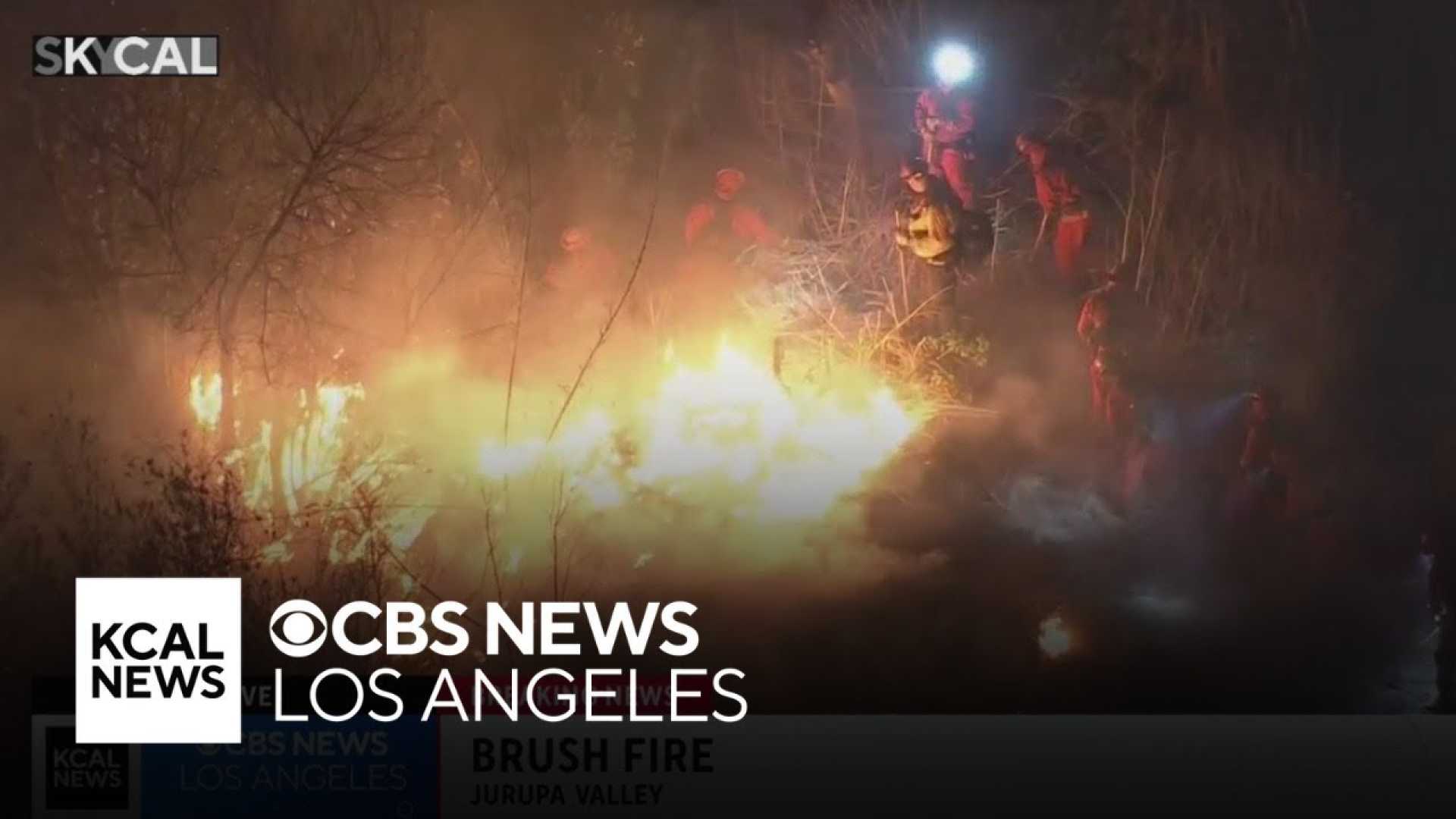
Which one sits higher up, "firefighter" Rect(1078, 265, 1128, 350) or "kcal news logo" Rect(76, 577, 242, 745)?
"firefighter" Rect(1078, 265, 1128, 350)

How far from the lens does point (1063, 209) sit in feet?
13.3

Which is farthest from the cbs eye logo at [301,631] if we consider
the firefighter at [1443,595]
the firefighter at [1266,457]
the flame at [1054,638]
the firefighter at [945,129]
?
the firefighter at [1443,595]

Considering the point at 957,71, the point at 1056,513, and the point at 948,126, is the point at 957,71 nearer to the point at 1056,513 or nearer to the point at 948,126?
the point at 948,126

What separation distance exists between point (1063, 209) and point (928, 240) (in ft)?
1.18

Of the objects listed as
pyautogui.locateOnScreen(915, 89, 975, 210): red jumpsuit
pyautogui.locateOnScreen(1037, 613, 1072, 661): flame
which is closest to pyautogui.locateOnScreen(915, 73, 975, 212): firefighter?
pyautogui.locateOnScreen(915, 89, 975, 210): red jumpsuit

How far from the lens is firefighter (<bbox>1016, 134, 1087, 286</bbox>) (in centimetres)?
404

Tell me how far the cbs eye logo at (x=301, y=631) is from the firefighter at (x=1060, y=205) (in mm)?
2126

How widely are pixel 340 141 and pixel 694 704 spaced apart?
1721 mm

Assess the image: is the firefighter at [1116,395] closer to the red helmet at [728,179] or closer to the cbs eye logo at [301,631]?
the red helmet at [728,179]

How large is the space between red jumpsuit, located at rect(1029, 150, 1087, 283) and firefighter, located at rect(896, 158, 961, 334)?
0.23 metres

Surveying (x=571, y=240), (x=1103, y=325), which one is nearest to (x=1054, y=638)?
(x=1103, y=325)

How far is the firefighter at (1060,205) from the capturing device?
13.2 ft

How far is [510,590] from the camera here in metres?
4.05

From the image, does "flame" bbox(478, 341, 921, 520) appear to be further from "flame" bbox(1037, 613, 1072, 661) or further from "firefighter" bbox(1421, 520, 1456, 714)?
"firefighter" bbox(1421, 520, 1456, 714)
